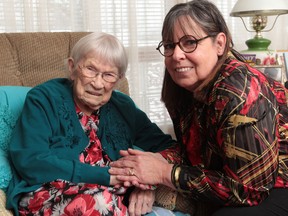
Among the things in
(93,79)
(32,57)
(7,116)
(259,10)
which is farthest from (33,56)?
(259,10)

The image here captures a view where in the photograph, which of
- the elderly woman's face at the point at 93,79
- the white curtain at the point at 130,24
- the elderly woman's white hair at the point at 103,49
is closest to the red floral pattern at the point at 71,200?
the elderly woman's face at the point at 93,79

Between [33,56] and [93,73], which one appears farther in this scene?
[33,56]

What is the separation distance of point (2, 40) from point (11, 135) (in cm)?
58

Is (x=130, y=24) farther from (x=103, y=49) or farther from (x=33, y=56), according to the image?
(x=103, y=49)

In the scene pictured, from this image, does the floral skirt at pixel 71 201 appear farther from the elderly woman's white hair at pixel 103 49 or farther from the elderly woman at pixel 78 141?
the elderly woman's white hair at pixel 103 49

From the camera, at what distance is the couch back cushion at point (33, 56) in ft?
6.04

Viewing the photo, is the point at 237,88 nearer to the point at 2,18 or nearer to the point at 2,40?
the point at 2,40

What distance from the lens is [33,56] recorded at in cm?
189

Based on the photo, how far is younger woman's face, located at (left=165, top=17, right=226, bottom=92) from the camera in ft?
4.36

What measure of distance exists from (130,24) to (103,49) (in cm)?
119

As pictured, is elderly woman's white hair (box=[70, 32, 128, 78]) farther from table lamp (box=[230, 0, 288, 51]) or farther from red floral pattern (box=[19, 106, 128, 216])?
table lamp (box=[230, 0, 288, 51])

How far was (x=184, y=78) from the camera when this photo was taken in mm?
1388

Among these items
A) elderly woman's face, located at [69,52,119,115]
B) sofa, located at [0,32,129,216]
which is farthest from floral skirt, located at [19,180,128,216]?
sofa, located at [0,32,129,216]

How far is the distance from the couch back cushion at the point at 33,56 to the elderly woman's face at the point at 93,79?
13.7 inches
